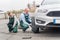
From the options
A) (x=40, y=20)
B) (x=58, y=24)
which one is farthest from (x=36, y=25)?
(x=58, y=24)

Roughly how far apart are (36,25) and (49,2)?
1334 millimetres

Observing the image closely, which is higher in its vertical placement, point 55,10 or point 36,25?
point 55,10

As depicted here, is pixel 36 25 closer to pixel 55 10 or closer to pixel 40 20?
pixel 40 20

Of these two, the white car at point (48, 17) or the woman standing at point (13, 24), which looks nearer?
the white car at point (48, 17)

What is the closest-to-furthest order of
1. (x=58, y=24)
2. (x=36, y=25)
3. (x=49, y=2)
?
(x=58, y=24), (x=36, y=25), (x=49, y=2)

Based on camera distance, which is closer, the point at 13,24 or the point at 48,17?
the point at 48,17

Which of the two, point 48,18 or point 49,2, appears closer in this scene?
point 48,18

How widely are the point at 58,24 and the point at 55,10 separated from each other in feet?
1.78

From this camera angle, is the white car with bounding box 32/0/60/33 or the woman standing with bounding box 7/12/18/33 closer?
the white car with bounding box 32/0/60/33

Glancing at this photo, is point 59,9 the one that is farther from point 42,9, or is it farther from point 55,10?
point 42,9

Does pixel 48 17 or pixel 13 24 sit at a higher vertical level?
pixel 48 17

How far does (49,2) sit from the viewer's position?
393 inches

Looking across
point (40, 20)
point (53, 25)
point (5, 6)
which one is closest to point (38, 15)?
point (40, 20)

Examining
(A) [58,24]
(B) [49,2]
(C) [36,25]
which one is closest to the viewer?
(A) [58,24]
